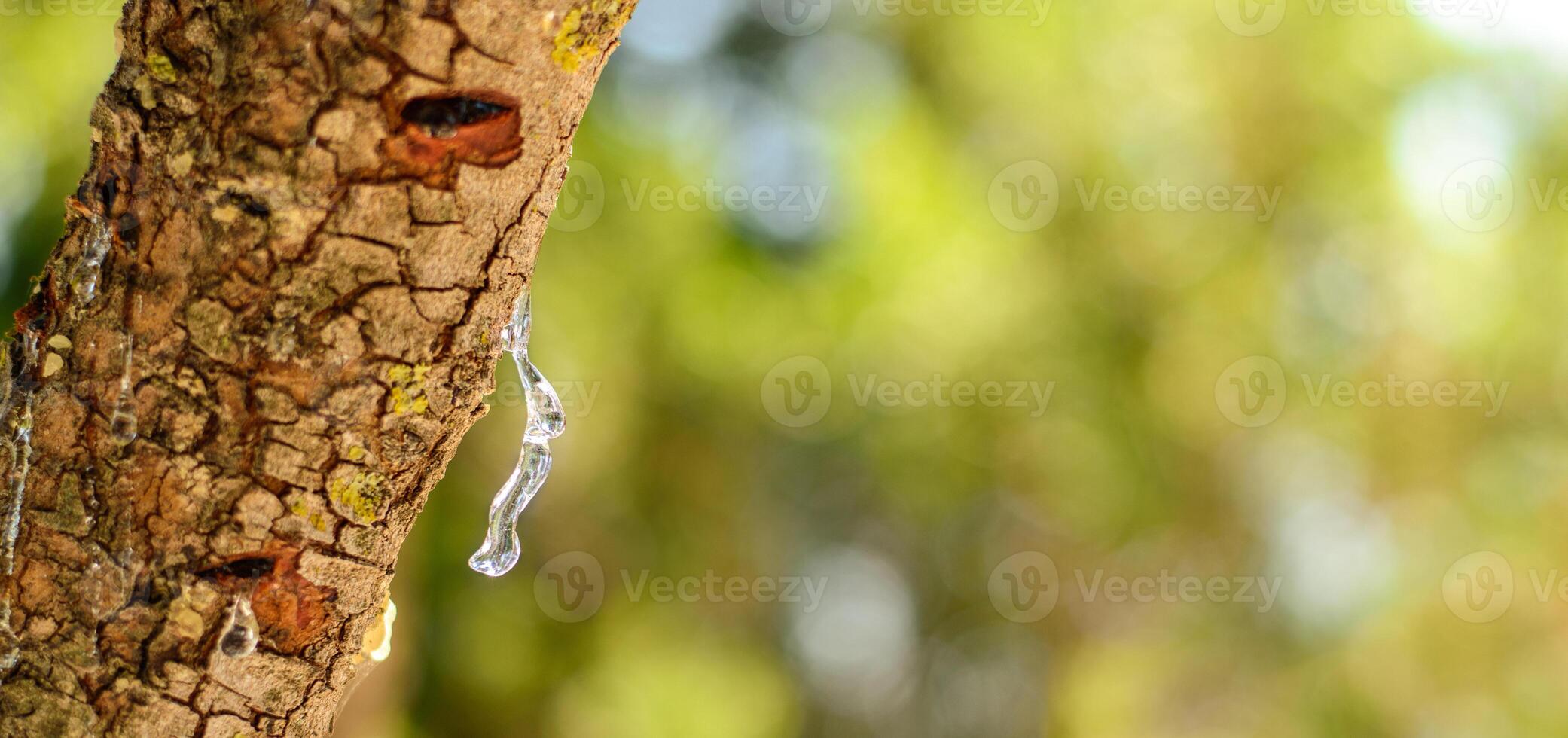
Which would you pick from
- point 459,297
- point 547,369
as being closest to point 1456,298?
point 547,369

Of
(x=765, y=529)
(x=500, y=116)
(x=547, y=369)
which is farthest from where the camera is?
(x=765, y=529)

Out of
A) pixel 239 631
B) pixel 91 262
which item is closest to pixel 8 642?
pixel 239 631

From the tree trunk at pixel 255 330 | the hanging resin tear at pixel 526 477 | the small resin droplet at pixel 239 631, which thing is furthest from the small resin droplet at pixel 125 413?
the hanging resin tear at pixel 526 477

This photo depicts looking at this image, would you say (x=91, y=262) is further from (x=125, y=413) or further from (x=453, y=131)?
(x=453, y=131)

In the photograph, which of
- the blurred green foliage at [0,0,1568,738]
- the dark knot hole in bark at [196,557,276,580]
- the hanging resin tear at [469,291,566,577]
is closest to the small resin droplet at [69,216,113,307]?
the dark knot hole in bark at [196,557,276,580]

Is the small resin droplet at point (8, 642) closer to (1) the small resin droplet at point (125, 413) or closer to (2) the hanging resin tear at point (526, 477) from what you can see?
(1) the small resin droplet at point (125, 413)

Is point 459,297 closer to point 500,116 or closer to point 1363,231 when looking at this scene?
point 500,116
